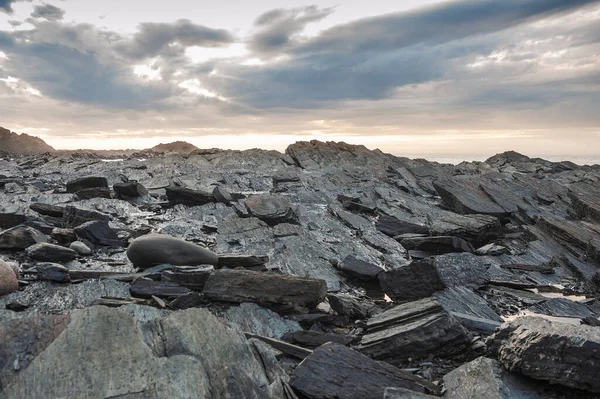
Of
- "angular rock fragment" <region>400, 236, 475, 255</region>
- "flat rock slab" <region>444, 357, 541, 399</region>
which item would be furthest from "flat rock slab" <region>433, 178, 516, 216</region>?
"flat rock slab" <region>444, 357, 541, 399</region>

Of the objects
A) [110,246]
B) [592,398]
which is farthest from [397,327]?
[110,246]

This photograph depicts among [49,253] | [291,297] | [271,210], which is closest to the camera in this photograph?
[291,297]

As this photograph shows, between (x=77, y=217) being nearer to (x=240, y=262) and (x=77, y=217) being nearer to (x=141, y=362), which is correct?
(x=240, y=262)

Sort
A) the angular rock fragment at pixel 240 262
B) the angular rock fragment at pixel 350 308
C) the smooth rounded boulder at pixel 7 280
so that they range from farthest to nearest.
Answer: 1. the angular rock fragment at pixel 240 262
2. the angular rock fragment at pixel 350 308
3. the smooth rounded boulder at pixel 7 280

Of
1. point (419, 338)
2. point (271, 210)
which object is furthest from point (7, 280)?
point (271, 210)

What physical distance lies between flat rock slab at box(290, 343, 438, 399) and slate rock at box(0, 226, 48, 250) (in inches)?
441

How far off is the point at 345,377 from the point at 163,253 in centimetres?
793

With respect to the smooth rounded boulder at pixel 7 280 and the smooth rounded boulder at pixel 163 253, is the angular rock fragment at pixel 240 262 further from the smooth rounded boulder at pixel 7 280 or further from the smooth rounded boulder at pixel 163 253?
the smooth rounded boulder at pixel 7 280

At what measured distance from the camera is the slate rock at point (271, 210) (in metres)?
20.9

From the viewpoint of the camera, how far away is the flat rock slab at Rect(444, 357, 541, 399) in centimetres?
675

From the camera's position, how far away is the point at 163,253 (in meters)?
12.9

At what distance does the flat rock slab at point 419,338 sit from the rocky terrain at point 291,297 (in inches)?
1.2

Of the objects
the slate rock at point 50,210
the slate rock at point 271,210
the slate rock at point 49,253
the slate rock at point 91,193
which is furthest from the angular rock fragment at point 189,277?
the slate rock at point 91,193

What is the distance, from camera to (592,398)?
6652 mm
